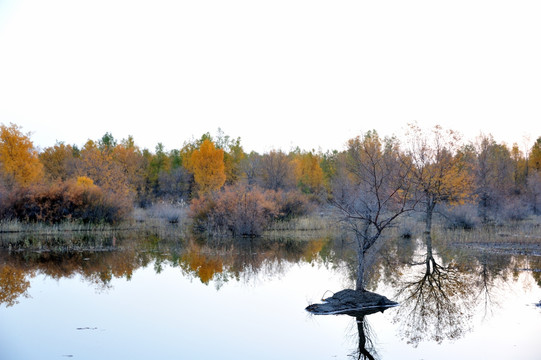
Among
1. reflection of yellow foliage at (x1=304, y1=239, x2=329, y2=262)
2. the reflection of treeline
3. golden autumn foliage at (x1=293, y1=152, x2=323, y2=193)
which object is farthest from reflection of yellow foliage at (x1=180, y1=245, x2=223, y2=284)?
golden autumn foliage at (x1=293, y1=152, x2=323, y2=193)

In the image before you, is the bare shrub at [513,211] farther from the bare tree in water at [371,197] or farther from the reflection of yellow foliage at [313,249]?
the reflection of yellow foliage at [313,249]

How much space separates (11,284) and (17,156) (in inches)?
1024

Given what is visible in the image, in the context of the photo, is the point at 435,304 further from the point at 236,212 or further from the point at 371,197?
the point at 236,212

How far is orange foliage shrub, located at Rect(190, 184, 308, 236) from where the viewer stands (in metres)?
24.9

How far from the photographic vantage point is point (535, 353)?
7.91 meters

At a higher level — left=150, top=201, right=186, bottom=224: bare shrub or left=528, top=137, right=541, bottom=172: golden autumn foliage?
left=528, top=137, right=541, bottom=172: golden autumn foliage

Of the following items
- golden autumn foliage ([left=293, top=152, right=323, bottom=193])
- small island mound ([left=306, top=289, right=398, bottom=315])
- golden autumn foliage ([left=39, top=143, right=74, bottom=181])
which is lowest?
small island mound ([left=306, top=289, right=398, bottom=315])

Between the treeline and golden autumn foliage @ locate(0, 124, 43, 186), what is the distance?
0.07 metres

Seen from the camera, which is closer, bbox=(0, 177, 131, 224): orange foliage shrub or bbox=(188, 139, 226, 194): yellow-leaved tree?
bbox=(0, 177, 131, 224): orange foliage shrub

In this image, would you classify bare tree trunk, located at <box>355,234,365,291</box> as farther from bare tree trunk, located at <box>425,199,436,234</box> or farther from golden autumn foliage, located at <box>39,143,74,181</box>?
golden autumn foliage, located at <box>39,143,74,181</box>

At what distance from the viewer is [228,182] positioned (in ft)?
174

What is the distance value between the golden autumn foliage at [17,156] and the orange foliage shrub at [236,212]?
1474cm

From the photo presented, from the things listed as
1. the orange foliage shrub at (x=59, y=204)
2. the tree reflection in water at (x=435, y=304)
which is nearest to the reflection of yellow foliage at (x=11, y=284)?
the tree reflection in water at (x=435, y=304)

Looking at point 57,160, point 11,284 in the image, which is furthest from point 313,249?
point 57,160
